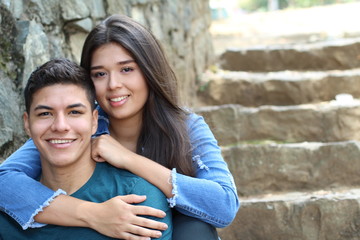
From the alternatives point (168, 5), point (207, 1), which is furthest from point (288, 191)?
point (207, 1)

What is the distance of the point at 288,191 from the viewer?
10.9 feet

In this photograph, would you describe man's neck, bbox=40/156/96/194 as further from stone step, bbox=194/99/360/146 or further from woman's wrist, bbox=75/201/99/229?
stone step, bbox=194/99/360/146

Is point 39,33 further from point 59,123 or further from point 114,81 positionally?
point 59,123

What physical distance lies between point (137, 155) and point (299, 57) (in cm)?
315

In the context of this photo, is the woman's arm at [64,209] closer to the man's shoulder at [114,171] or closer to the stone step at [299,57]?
the man's shoulder at [114,171]

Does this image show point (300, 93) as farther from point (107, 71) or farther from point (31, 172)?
point (31, 172)

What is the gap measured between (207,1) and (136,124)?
3.25m

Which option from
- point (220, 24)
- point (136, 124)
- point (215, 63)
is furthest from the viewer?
point (220, 24)

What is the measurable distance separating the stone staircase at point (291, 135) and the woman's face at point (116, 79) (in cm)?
81

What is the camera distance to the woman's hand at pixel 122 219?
1.78m

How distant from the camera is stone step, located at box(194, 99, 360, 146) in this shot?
12.4ft

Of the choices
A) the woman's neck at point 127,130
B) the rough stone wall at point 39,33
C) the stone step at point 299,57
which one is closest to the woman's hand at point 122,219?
the woman's neck at point 127,130

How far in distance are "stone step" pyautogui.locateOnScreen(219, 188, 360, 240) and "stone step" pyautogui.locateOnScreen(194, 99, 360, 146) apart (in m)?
0.85

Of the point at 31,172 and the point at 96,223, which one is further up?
the point at 31,172
